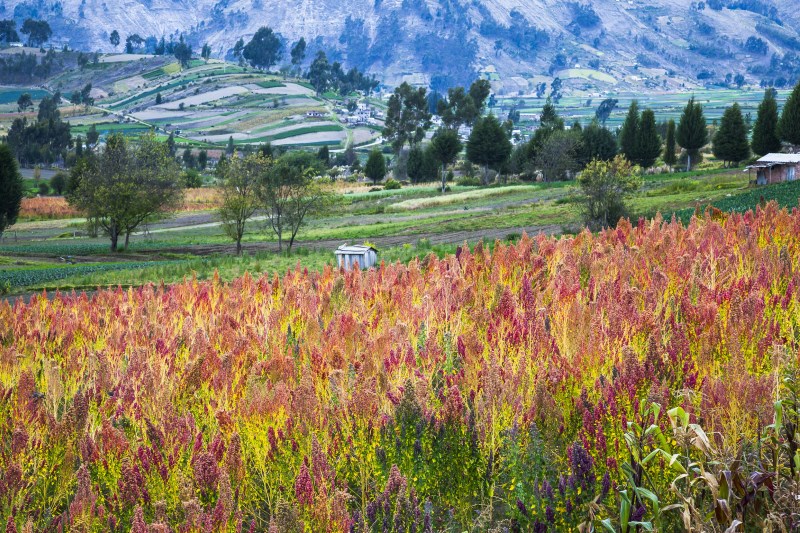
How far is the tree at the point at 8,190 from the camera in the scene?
5566 centimetres

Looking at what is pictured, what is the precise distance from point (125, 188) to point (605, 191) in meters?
29.6

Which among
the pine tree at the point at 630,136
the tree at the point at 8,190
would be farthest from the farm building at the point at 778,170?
the tree at the point at 8,190

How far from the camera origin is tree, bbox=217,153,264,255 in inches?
1757

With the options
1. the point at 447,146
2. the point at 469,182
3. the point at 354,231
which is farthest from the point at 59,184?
the point at 354,231

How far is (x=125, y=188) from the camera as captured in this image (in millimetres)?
49250

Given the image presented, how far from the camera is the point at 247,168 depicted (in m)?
46.3

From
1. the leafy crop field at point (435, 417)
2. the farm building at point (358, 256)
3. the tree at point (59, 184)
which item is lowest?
the tree at point (59, 184)

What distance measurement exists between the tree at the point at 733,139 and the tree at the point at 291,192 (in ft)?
163

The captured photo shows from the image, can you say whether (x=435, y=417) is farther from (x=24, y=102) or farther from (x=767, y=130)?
(x=24, y=102)

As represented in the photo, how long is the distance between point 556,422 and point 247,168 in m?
42.7

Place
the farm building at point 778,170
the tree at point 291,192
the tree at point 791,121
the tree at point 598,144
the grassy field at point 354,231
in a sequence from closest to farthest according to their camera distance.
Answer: the grassy field at point 354,231 < the tree at point 291,192 < the farm building at point 778,170 < the tree at point 791,121 < the tree at point 598,144

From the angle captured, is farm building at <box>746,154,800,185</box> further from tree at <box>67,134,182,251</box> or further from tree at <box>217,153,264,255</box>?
tree at <box>67,134,182,251</box>

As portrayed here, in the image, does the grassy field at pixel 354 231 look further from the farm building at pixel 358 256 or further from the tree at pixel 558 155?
the tree at pixel 558 155

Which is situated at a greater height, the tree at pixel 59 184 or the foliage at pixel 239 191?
the foliage at pixel 239 191
